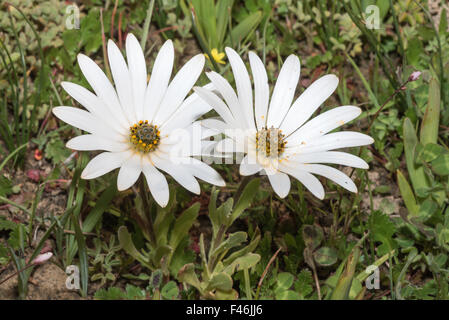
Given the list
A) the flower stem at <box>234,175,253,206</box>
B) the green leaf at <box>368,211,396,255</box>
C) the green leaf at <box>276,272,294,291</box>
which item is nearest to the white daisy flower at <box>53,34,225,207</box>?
the flower stem at <box>234,175,253,206</box>

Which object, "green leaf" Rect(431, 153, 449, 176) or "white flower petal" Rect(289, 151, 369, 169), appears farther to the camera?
"green leaf" Rect(431, 153, 449, 176)

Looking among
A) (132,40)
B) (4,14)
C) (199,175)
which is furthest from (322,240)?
(4,14)

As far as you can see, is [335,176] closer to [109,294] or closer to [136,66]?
[136,66]

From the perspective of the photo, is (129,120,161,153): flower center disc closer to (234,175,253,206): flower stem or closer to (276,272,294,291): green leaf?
(234,175,253,206): flower stem

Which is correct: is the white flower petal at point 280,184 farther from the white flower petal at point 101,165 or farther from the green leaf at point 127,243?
the green leaf at point 127,243

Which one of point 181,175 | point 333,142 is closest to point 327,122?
point 333,142

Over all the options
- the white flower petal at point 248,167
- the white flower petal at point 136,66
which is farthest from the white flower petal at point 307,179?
the white flower petal at point 136,66
